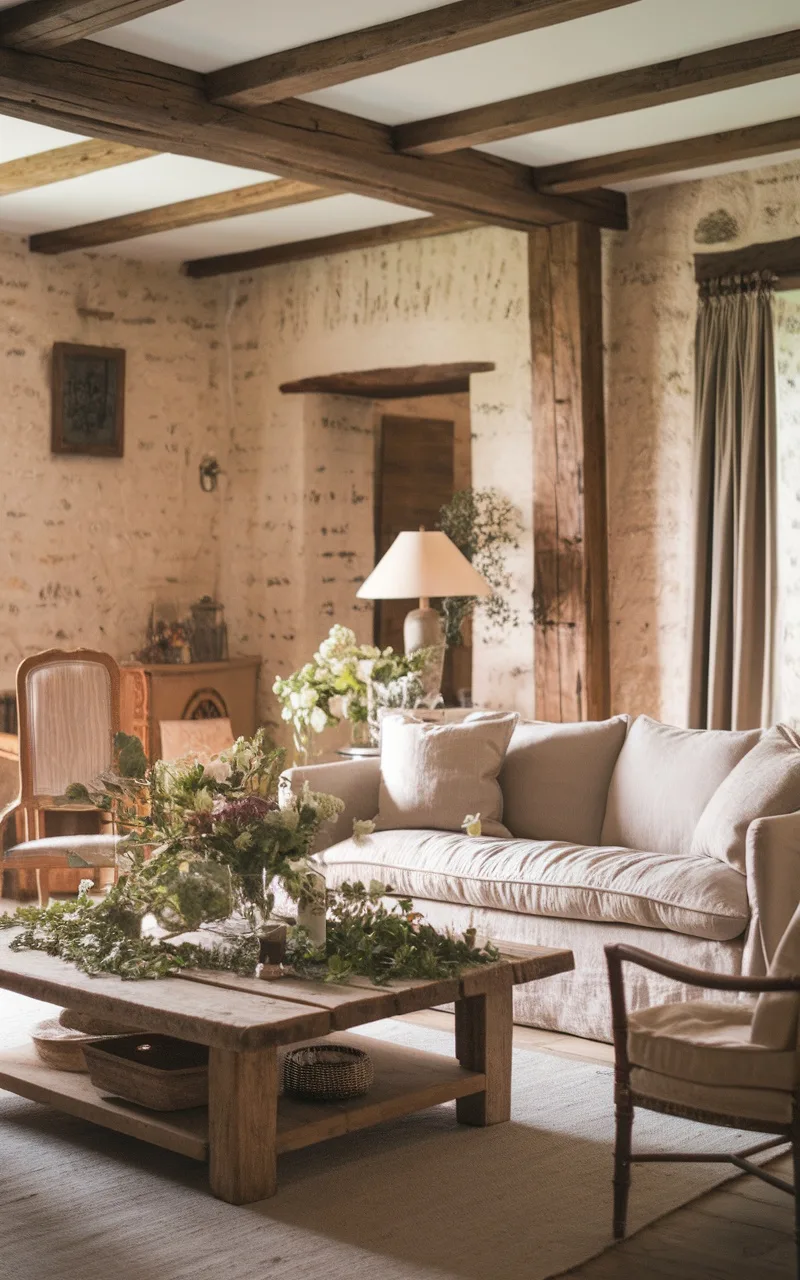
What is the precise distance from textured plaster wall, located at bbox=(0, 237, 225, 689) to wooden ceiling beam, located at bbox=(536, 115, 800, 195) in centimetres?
259

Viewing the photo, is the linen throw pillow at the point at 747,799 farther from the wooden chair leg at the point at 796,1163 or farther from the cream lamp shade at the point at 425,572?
the cream lamp shade at the point at 425,572

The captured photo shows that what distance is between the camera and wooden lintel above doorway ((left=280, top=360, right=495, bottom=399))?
7293mm

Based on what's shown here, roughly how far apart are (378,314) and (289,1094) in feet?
16.0

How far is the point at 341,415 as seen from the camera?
8211 millimetres

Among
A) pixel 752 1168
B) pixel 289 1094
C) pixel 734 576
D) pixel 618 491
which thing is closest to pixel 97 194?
pixel 618 491

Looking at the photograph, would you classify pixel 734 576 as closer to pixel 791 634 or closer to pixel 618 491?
pixel 791 634

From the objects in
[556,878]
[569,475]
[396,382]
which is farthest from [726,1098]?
[396,382]

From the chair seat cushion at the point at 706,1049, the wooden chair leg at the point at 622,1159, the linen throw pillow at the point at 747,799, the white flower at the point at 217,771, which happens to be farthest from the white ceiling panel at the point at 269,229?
the wooden chair leg at the point at 622,1159

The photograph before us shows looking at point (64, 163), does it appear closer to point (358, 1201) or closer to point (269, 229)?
point (269, 229)

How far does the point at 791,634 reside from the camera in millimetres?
6188

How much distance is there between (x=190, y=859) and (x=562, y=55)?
2.97 m

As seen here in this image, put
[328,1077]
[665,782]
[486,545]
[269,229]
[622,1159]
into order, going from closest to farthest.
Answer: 1. [622,1159]
2. [328,1077]
3. [665,782]
4. [486,545]
5. [269,229]

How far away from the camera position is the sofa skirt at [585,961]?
165 inches

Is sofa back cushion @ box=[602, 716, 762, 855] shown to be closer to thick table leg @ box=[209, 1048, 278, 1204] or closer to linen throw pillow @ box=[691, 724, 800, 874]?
linen throw pillow @ box=[691, 724, 800, 874]
